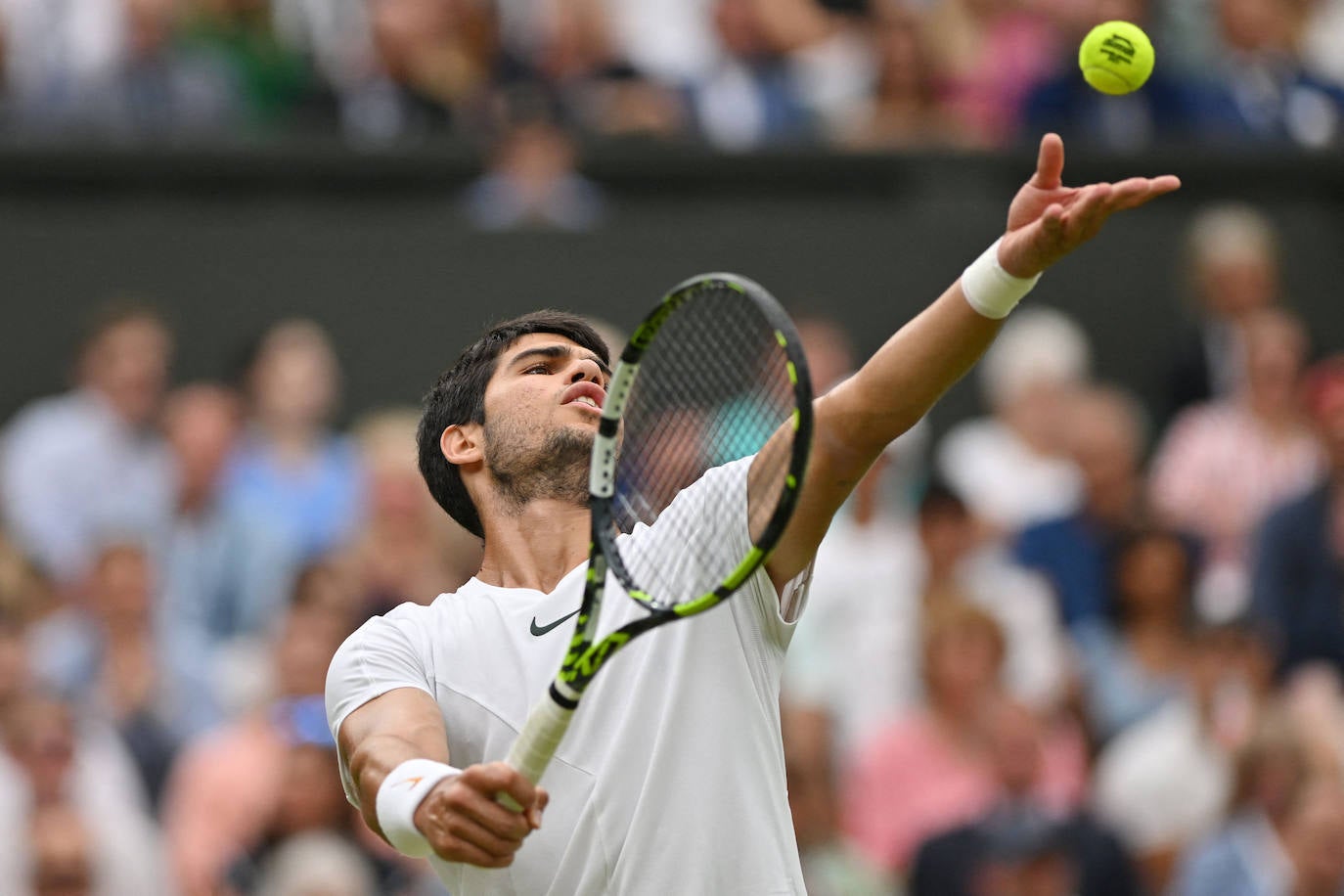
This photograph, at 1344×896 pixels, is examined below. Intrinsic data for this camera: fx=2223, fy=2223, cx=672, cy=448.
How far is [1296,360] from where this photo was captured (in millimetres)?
9820

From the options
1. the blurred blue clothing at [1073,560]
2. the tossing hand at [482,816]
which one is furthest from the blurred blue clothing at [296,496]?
the tossing hand at [482,816]

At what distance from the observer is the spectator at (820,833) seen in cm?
745

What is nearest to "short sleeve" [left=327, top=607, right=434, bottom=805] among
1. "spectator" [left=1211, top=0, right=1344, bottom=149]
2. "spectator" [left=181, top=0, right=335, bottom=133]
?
"spectator" [left=181, top=0, right=335, bottom=133]

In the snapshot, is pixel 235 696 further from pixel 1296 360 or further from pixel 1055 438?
pixel 1296 360

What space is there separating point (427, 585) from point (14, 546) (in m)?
1.87

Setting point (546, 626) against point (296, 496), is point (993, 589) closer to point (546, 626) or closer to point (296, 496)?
point (296, 496)

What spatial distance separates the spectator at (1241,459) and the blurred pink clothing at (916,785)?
1552 mm

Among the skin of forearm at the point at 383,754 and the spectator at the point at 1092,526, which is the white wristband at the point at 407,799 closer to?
the skin of forearm at the point at 383,754

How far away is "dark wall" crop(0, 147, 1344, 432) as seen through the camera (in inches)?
401

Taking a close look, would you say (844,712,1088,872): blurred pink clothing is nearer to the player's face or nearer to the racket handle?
the player's face

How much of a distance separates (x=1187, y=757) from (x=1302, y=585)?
100 cm

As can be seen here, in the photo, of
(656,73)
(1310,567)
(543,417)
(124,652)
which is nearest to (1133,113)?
(656,73)

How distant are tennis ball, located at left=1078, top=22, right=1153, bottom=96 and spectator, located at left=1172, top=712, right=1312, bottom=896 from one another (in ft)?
12.7

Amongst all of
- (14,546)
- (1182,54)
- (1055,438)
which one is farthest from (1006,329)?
(14,546)
